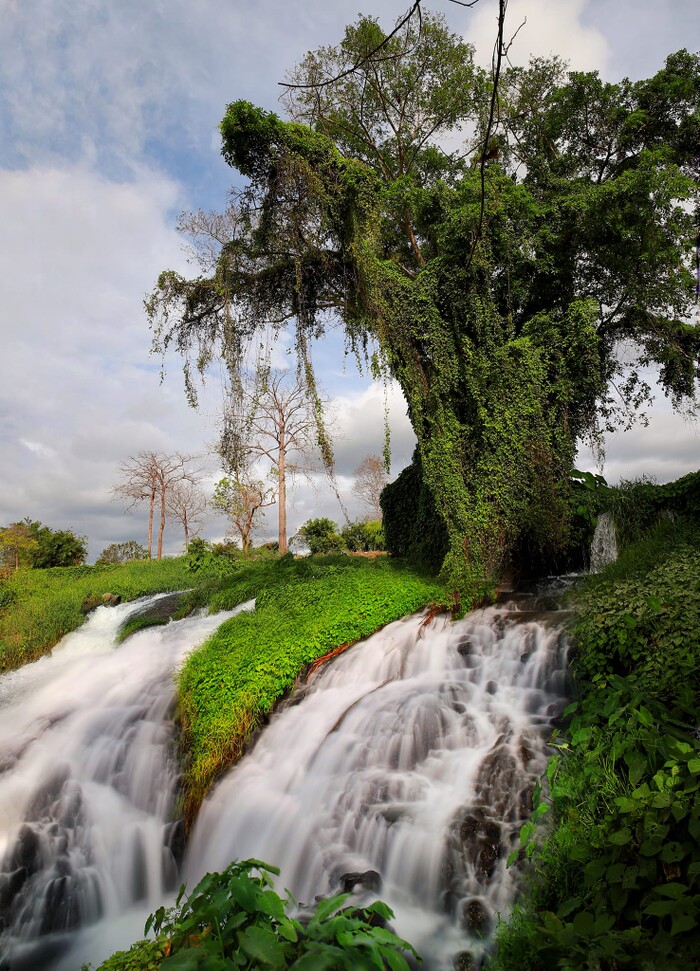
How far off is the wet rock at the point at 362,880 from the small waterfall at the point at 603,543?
8858 millimetres

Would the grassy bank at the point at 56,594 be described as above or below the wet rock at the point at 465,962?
above

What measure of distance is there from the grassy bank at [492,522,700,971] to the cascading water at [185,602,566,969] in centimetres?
46

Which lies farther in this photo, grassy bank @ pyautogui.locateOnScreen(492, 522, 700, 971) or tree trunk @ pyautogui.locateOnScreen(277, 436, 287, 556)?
tree trunk @ pyautogui.locateOnScreen(277, 436, 287, 556)

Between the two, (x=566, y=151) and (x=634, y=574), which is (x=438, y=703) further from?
(x=566, y=151)

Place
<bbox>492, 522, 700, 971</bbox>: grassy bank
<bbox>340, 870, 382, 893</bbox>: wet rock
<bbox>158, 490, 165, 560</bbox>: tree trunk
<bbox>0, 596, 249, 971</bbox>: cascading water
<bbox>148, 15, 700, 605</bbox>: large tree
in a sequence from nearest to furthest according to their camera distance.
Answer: <bbox>492, 522, 700, 971</bbox>: grassy bank, <bbox>340, 870, 382, 893</bbox>: wet rock, <bbox>0, 596, 249, 971</bbox>: cascading water, <bbox>148, 15, 700, 605</bbox>: large tree, <bbox>158, 490, 165, 560</bbox>: tree trunk

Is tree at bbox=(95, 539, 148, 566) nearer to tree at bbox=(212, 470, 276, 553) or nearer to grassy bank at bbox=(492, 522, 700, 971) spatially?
tree at bbox=(212, 470, 276, 553)

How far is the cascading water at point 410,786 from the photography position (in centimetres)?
397

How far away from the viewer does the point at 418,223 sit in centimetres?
1329

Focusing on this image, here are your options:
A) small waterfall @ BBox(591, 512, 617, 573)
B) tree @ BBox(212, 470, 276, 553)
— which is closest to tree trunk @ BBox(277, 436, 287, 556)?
tree @ BBox(212, 470, 276, 553)

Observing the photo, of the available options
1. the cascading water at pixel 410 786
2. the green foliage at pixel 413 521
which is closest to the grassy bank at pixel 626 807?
the cascading water at pixel 410 786

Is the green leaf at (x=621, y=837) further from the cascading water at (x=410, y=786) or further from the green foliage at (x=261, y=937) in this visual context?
the cascading water at (x=410, y=786)

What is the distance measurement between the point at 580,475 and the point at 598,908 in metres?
10.6

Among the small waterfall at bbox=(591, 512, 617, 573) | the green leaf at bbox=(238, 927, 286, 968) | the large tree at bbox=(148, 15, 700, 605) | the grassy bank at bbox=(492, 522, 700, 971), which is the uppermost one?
the large tree at bbox=(148, 15, 700, 605)

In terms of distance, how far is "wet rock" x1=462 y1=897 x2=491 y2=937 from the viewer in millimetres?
3592
